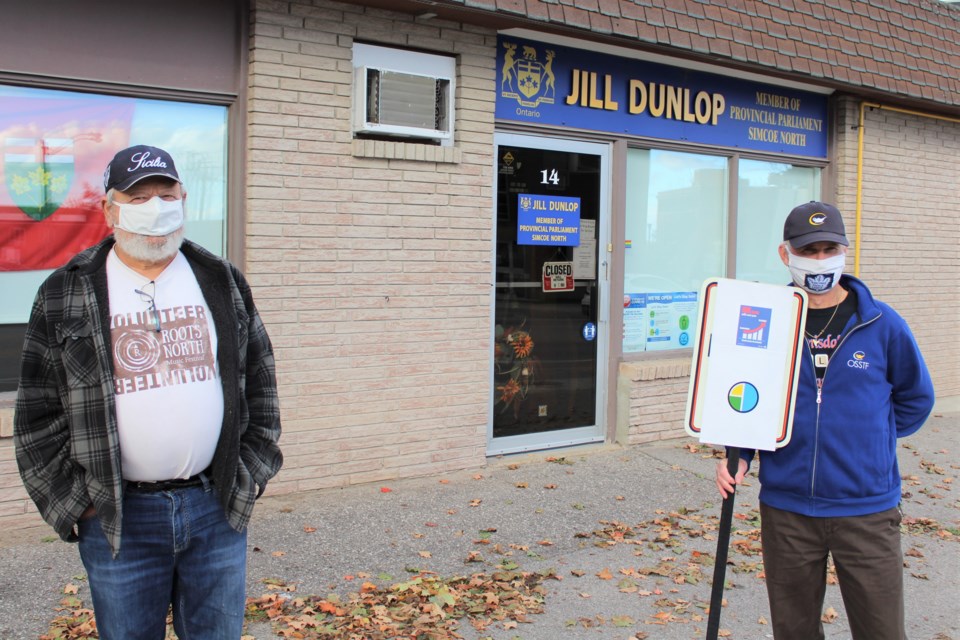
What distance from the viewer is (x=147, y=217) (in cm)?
271

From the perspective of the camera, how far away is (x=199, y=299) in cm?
281

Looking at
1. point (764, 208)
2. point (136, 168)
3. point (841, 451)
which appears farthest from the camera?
point (764, 208)

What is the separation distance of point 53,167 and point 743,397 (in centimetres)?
421

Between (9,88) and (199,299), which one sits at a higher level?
(9,88)

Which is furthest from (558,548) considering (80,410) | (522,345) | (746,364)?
(80,410)

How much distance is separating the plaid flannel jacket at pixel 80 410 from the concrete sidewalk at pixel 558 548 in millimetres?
1603

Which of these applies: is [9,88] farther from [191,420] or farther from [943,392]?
[943,392]

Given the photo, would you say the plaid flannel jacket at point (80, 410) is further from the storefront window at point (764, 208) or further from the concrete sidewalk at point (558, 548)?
the storefront window at point (764, 208)

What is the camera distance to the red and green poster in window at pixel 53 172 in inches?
207

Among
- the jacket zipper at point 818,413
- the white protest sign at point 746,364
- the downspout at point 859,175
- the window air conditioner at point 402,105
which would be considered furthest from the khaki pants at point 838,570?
the downspout at point 859,175

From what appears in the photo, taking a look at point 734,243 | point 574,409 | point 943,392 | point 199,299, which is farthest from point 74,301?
point 943,392

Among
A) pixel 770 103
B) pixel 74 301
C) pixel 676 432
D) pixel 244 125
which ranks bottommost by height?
pixel 676 432

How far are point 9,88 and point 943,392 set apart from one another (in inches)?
388

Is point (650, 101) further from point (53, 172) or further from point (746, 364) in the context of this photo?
point (746, 364)
